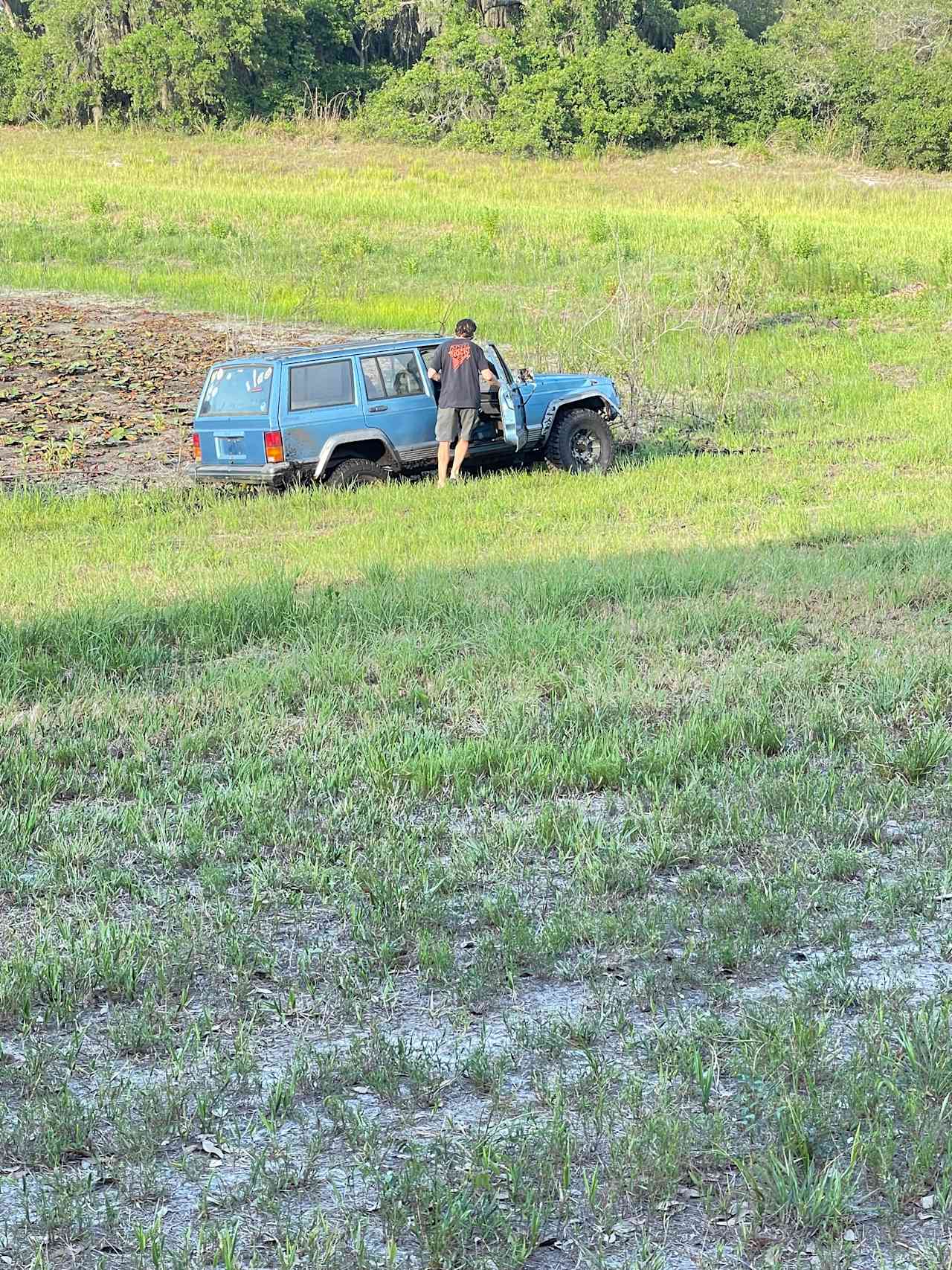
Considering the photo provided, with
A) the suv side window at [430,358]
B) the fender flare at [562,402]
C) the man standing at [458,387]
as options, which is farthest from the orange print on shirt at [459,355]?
the fender flare at [562,402]

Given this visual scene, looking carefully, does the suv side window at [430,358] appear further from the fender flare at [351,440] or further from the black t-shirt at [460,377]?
the fender flare at [351,440]

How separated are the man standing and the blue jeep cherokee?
1.07 feet

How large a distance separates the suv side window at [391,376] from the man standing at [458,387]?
0.26 metres

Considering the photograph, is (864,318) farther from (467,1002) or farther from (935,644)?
(467,1002)

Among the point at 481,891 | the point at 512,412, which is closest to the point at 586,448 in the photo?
the point at 512,412

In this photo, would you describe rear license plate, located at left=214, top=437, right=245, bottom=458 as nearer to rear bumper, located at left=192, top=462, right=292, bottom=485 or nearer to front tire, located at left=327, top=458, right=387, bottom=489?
rear bumper, located at left=192, top=462, right=292, bottom=485

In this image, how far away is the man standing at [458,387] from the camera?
13.8 m

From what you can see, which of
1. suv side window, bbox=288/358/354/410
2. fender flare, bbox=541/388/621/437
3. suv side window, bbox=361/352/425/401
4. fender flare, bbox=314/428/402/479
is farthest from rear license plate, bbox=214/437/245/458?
fender flare, bbox=541/388/621/437

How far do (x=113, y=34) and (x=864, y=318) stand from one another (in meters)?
49.6

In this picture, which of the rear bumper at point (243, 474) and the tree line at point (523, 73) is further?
the tree line at point (523, 73)

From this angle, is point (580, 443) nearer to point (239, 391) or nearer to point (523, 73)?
point (239, 391)

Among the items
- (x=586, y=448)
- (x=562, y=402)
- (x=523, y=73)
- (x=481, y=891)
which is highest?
(x=523, y=73)

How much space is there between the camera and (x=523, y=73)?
61875mm

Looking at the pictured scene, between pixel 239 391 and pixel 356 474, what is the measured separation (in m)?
1.35
